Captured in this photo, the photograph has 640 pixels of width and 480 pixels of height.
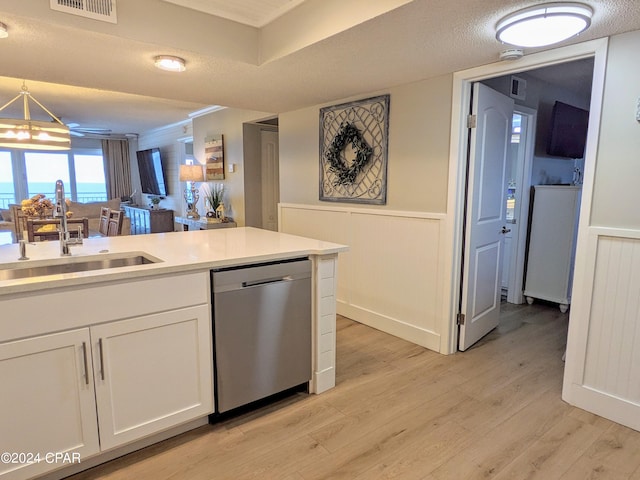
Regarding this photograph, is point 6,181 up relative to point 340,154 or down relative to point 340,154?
down

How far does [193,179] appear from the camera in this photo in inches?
215

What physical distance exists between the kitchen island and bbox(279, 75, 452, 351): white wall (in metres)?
1.17

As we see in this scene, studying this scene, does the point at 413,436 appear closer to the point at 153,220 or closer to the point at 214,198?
the point at 214,198

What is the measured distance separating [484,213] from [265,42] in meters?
1.96

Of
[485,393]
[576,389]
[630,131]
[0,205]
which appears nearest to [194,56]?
[630,131]

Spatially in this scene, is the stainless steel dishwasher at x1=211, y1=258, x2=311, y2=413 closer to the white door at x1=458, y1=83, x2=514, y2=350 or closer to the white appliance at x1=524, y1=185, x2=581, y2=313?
the white door at x1=458, y1=83, x2=514, y2=350

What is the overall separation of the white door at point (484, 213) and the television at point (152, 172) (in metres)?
6.54

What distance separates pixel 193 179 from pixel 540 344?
15.2ft

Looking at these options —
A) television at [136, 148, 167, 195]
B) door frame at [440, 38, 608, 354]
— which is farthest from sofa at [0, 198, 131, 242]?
door frame at [440, 38, 608, 354]

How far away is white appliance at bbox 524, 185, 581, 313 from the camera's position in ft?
11.7

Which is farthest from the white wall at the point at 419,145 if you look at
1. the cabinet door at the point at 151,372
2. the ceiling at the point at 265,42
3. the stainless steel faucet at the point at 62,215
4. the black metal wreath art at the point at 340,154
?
the stainless steel faucet at the point at 62,215

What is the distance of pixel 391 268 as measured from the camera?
10.4 ft

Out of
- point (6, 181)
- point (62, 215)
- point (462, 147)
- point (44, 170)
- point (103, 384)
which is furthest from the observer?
point (44, 170)

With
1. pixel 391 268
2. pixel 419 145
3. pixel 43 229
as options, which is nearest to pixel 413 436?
pixel 391 268
